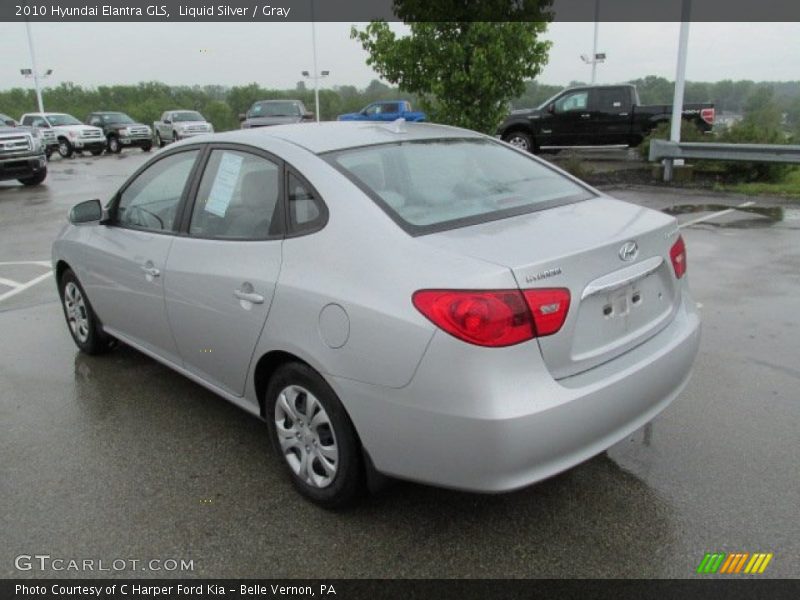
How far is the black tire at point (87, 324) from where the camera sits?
474cm

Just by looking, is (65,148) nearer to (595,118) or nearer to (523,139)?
(523,139)

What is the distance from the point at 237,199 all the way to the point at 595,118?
52.0 ft

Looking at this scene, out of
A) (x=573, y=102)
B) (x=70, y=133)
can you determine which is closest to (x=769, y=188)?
(x=573, y=102)

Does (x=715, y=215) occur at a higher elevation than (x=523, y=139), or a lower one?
lower

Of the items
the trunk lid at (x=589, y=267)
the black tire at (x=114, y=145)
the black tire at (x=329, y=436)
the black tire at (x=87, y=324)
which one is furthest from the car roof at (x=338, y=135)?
the black tire at (x=114, y=145)

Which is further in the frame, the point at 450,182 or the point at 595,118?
the point at 595,118

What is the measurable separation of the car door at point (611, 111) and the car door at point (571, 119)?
17cm

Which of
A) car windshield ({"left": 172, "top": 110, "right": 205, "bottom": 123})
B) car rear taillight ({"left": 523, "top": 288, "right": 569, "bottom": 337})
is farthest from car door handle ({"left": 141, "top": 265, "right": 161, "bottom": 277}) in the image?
car windshield ({"left": 172, "top": 110, "right": 205, "bottom": 123})

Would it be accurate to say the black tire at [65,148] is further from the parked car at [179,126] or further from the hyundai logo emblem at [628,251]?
the hyundai logo emblem at [628,251]

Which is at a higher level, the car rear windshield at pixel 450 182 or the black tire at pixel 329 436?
the car rear windshield at pixel 450 182

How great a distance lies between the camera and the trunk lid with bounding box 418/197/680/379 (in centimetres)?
250

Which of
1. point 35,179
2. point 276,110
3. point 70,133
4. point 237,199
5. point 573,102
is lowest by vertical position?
point 35,179

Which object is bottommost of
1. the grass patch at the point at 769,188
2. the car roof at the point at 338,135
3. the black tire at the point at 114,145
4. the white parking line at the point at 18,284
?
the black tire at the point at 114,145

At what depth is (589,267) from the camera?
2584 mm
